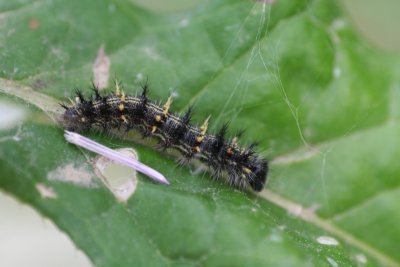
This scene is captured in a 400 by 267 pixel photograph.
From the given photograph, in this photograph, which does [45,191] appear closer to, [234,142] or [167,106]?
[167,106]

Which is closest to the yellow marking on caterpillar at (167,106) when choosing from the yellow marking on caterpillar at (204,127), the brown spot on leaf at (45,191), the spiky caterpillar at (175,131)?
the spiky caterpillar at (175,131)

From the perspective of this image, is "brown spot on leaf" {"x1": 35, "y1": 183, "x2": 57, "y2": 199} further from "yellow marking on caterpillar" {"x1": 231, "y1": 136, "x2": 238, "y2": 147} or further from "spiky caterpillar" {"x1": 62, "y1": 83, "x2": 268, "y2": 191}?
"yellow marking on caterpillar" {"x1": 231, "y1": 136, "x2": 238, "y2": 147}

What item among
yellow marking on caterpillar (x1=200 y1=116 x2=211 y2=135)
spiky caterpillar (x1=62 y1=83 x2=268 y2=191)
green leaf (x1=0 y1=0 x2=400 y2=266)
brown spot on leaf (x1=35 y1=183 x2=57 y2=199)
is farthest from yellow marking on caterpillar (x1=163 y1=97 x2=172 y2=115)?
brown spot on leaf (x1=35 y1=183 x2=57 y2=199)

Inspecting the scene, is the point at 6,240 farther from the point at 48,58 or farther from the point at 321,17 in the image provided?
the point at 321,17

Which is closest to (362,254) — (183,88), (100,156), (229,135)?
(229,135)

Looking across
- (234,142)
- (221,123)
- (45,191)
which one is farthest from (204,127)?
(45,191)

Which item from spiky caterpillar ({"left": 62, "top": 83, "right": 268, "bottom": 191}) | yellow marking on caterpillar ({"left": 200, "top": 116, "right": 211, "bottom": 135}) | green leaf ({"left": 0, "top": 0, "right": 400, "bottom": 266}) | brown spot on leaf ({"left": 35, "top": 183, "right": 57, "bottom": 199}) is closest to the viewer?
brown spot on leaf ({"left": 35, "top": 183, "right": 57, "bottom": 199})
